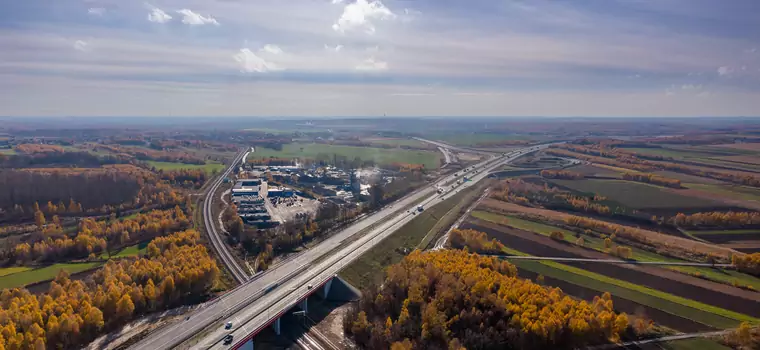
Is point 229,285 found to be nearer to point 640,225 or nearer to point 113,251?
point 113,251

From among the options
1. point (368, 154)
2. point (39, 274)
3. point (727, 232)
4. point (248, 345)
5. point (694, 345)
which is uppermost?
point (368, 154)

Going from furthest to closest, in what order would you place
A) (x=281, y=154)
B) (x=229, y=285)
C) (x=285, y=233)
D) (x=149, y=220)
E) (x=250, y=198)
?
(x=281, y=154)
(x=250, y=198)
(x=149, y=220)
(x=285, y=233)
(x=229, y=285)

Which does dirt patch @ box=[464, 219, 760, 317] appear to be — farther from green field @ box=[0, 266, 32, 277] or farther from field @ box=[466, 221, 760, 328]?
green field @ box=[0, 266, 32, 277]

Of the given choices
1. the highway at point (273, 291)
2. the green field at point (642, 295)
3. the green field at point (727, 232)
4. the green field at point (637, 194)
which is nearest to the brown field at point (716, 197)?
the green field at point (637, 194)

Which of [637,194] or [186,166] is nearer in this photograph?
[637,194]

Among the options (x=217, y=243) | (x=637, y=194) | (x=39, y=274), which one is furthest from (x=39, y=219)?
(x=637, y=194)

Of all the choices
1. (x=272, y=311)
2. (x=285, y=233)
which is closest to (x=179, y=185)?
(x=285, y=233)

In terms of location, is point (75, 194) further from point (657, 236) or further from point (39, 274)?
point (657, 236)
